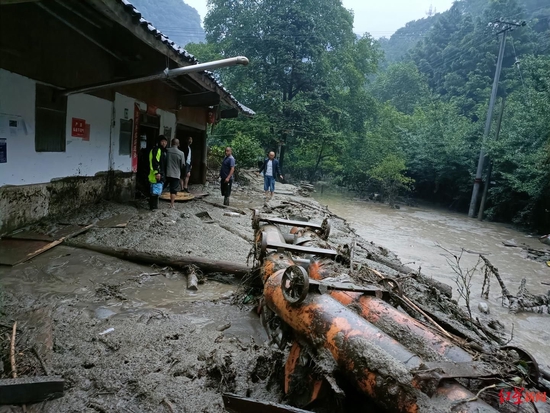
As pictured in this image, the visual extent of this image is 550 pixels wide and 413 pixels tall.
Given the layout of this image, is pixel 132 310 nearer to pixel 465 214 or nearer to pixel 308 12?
pixel 465 214

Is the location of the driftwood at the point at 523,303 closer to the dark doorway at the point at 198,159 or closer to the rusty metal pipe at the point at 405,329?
the rusty metal pipe at the point at 405,329

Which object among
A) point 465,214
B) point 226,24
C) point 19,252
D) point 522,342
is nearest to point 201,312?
point 19,252

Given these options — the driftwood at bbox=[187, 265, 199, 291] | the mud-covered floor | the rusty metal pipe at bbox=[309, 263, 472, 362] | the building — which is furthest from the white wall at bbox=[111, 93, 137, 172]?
the rusty metal pipe at bbox=[309, 263, 472, 362]

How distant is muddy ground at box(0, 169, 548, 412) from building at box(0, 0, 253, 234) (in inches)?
31.0

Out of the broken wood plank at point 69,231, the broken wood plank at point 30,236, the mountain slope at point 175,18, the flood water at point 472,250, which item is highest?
the mountain slope at point 175,18

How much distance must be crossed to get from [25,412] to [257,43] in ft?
97.3

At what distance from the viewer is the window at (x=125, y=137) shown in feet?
27.1

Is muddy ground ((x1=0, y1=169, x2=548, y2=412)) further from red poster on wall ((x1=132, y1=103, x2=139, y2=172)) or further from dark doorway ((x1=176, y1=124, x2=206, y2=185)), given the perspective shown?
dark doorway ((x1=176, y1=124, x2=206, y2=185))

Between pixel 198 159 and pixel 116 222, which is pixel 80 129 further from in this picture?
pixel 198 159

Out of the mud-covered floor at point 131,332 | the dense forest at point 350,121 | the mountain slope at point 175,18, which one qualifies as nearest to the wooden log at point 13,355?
the mud-covered floor at point 131,332

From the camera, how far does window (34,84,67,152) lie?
18.6ft

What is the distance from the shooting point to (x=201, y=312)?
4012 millimetres

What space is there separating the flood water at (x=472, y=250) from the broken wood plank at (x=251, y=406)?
470cm

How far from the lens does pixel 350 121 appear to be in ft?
97.5
